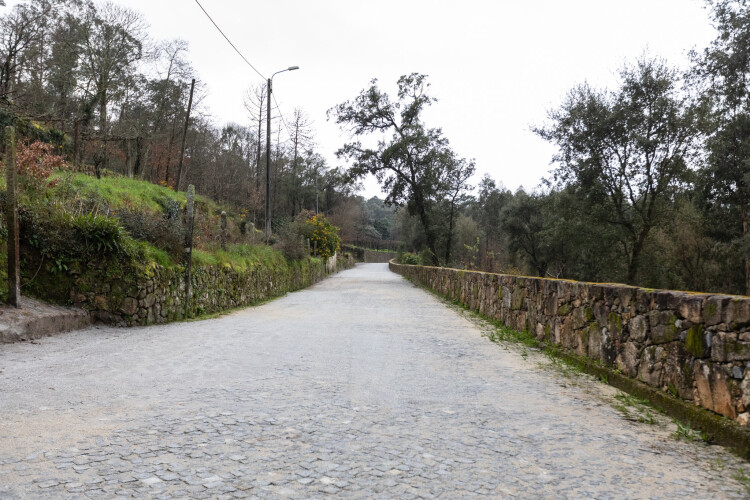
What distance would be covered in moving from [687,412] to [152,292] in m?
9.33

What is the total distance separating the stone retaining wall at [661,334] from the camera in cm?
382

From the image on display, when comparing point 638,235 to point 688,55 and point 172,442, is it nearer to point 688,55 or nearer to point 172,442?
point 688,55

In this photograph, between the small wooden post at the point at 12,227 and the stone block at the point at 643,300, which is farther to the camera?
the small wooden post at the point at 12,227

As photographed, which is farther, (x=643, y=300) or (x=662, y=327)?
(x=643, y=300)

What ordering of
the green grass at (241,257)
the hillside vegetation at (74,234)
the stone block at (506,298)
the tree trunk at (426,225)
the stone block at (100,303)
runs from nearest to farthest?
the hillside vegetation at (74,234)
the stone block at (100,303)
the stone block at (506,298)
the green grass at (241,257)
the tree trunk at (426,225)

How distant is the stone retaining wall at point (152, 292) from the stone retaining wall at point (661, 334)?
7389 millimetres

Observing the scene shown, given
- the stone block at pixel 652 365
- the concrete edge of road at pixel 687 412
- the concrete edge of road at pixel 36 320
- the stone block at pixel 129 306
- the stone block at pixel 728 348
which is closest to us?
the concrete edge of road at pixel 687 412

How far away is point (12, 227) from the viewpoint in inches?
315

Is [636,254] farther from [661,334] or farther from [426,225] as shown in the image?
[661,334]

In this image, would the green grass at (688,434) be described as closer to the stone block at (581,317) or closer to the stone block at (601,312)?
the stone block at (601,312)

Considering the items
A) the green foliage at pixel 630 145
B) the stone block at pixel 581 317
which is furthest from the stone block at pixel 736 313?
the green foliage at pixel 630 145

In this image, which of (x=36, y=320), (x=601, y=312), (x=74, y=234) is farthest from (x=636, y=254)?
(x=36, y=320)

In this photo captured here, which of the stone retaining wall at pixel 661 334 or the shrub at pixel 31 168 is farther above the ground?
the shrub at pixel 31 168

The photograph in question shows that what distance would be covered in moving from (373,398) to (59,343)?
5227mm
